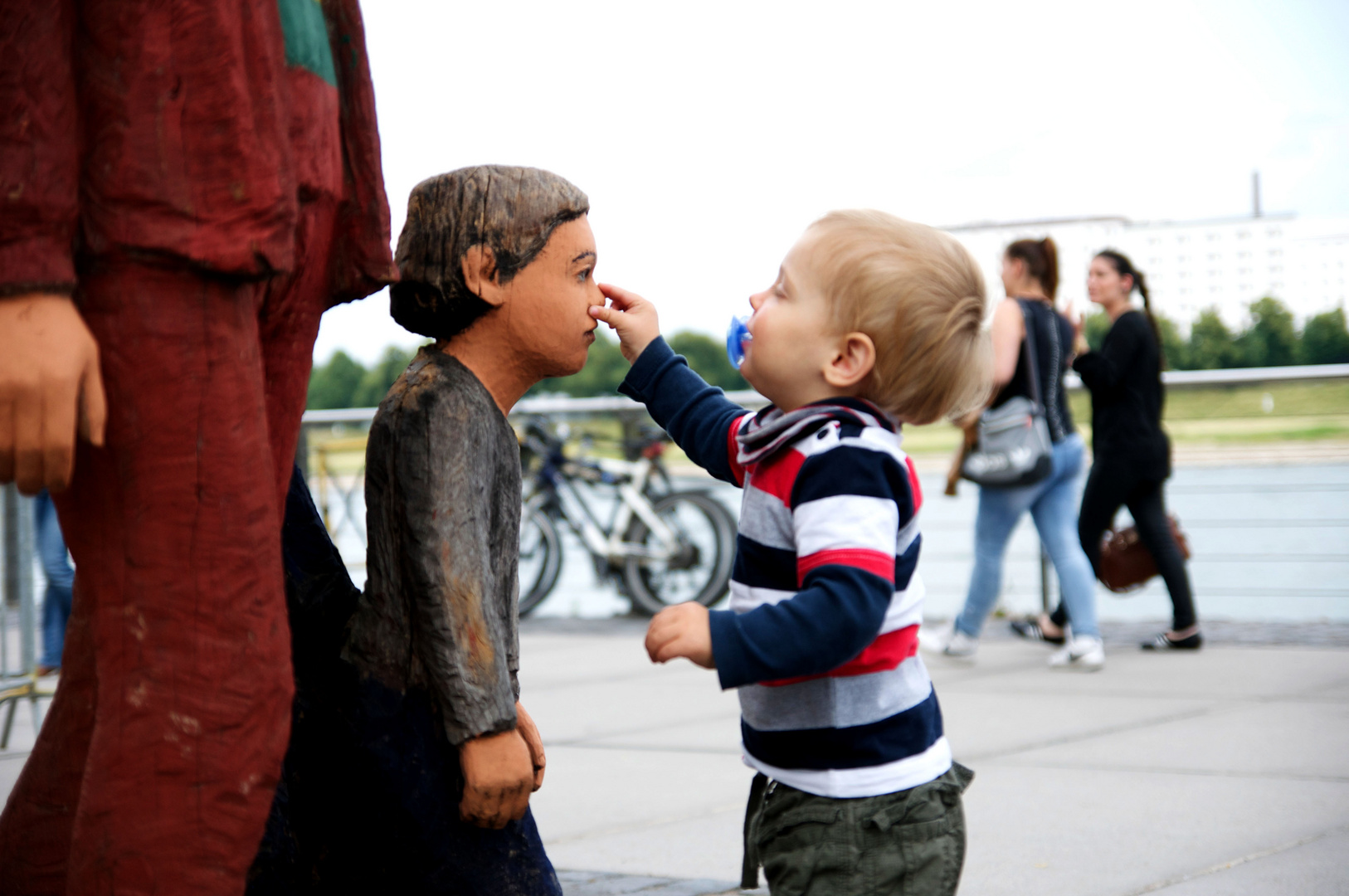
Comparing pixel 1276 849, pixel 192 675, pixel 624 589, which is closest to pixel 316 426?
pixel 624 589

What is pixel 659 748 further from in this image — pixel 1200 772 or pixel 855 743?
pixel 855 743

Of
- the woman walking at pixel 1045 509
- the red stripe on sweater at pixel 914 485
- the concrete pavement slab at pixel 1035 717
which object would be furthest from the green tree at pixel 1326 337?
the red stripe on sweater at pixel 914 485

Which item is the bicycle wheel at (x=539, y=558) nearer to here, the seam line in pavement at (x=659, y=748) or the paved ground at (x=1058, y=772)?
the paved ground at (x=1058, y=772)

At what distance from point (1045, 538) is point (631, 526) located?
9.49 ft

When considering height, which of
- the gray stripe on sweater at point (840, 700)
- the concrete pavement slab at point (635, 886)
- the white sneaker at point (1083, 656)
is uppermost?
the gray stripe on sweater at point (840, 700)

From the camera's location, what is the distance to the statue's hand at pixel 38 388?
135cm

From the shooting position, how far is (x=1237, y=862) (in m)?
2.92

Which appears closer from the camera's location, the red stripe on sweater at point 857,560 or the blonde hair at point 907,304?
the red stripe on sweater at point 857,560

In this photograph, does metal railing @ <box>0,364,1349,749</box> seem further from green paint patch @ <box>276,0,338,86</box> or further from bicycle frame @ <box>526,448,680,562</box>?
green paint patch @ <box>276,0,338,86</box>

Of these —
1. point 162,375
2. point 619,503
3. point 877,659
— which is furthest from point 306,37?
point 619,503

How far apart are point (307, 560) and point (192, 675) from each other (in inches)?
20.3

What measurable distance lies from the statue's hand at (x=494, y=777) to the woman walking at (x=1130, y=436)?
191 inches

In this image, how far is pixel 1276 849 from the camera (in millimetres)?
3014

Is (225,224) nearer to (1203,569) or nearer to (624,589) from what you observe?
(624,589)
